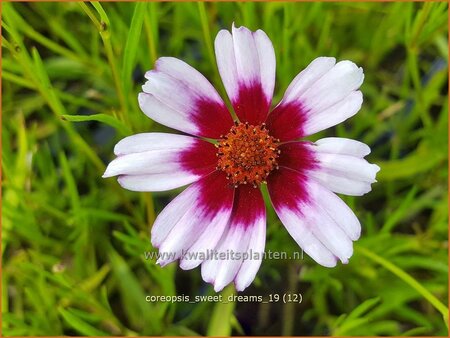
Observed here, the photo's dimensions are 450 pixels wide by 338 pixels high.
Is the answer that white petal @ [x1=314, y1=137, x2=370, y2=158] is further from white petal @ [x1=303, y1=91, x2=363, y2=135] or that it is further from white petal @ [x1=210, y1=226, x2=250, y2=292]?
white petal @ [x1=210, y1=226, x2=250, y2=292]

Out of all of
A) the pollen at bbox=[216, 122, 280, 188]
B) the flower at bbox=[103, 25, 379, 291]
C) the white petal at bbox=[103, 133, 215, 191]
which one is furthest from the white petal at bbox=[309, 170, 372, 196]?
the white petal at bbox=[103, 133, 215, 191]

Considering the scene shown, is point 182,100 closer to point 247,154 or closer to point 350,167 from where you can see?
point 247,154

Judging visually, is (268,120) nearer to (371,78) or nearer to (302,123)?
(302,123)

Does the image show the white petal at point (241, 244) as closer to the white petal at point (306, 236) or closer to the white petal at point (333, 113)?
the white petal at point (306, 236)

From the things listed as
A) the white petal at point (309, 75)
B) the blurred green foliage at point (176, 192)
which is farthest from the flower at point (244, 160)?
the blurred green foliage at point (176, 192)

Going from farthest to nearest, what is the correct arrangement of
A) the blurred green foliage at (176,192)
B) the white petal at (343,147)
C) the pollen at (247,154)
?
1. the blurred green foliage at (176,192)
2. the pollen at (247,154)
3. the white petal at (343,147)

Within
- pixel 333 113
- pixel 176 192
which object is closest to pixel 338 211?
pixel 333 113
